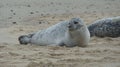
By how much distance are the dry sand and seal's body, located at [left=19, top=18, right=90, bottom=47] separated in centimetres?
22

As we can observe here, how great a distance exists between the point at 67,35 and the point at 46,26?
333 cm

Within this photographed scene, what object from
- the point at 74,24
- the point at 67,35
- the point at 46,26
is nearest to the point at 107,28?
the point at 67,35

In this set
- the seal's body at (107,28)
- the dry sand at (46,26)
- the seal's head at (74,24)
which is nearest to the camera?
the dry sand at (46,26)

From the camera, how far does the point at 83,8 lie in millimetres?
14820

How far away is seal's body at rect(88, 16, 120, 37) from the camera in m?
8.69

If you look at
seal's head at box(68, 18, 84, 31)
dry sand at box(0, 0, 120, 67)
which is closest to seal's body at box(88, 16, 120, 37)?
dry sand at box(0, 0, 120, 67)

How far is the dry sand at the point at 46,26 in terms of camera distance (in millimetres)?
5867

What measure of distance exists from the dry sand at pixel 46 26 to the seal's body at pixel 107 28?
0.25 m

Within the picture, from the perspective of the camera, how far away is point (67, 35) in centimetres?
753

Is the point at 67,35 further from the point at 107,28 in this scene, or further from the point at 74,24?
the point at 107,28

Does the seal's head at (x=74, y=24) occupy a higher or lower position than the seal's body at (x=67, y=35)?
higher

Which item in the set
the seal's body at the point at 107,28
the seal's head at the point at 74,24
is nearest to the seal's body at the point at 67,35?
the seal's head at the point at 74,24

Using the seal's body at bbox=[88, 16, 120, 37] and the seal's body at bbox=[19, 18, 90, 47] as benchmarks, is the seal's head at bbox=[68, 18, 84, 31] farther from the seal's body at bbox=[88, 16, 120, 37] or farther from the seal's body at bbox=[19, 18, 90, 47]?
the seal's body at bbox=[88, 16, 120, 37]

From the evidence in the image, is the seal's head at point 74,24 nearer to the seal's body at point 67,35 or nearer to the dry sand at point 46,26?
the seal's body at point 67,35
